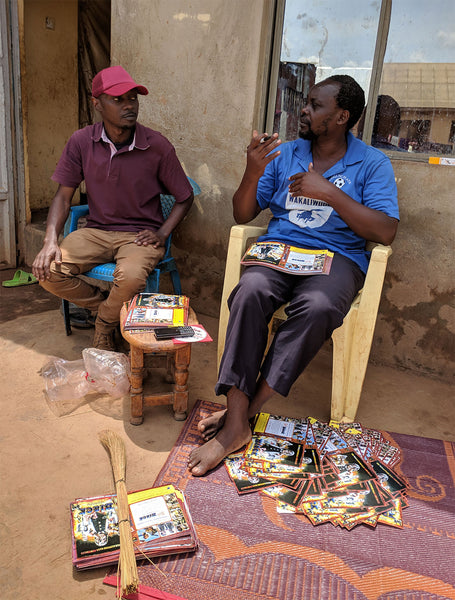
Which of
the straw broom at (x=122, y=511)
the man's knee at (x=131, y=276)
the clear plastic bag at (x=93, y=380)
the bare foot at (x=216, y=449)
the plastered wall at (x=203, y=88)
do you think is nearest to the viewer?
the straw broom at (x=122, y=511)

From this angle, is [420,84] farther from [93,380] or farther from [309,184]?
[93,380]

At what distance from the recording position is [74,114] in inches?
216

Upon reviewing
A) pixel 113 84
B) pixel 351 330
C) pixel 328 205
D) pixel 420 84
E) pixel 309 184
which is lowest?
pixel 351 330

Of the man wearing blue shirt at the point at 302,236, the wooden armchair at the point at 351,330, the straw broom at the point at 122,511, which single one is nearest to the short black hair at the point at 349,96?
the man wearing blue shirt at the point at 302,236

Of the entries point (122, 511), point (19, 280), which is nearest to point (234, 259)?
point (122, 511)

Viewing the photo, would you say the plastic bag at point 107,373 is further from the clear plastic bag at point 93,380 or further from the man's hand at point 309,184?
the man's hand at point 309,184

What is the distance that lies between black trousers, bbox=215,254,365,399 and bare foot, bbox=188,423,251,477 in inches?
7.1

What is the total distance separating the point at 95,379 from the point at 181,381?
548 millimetres

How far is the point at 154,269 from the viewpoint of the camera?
10.3 feet

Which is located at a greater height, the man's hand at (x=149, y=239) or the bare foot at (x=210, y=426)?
the man's hand at (x=149, y=239)

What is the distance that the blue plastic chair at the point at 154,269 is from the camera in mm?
3053

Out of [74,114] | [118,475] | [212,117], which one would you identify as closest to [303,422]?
[118,475]

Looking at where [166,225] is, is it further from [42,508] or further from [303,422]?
[42,508]

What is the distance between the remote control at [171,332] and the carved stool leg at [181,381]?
0.06 metres
